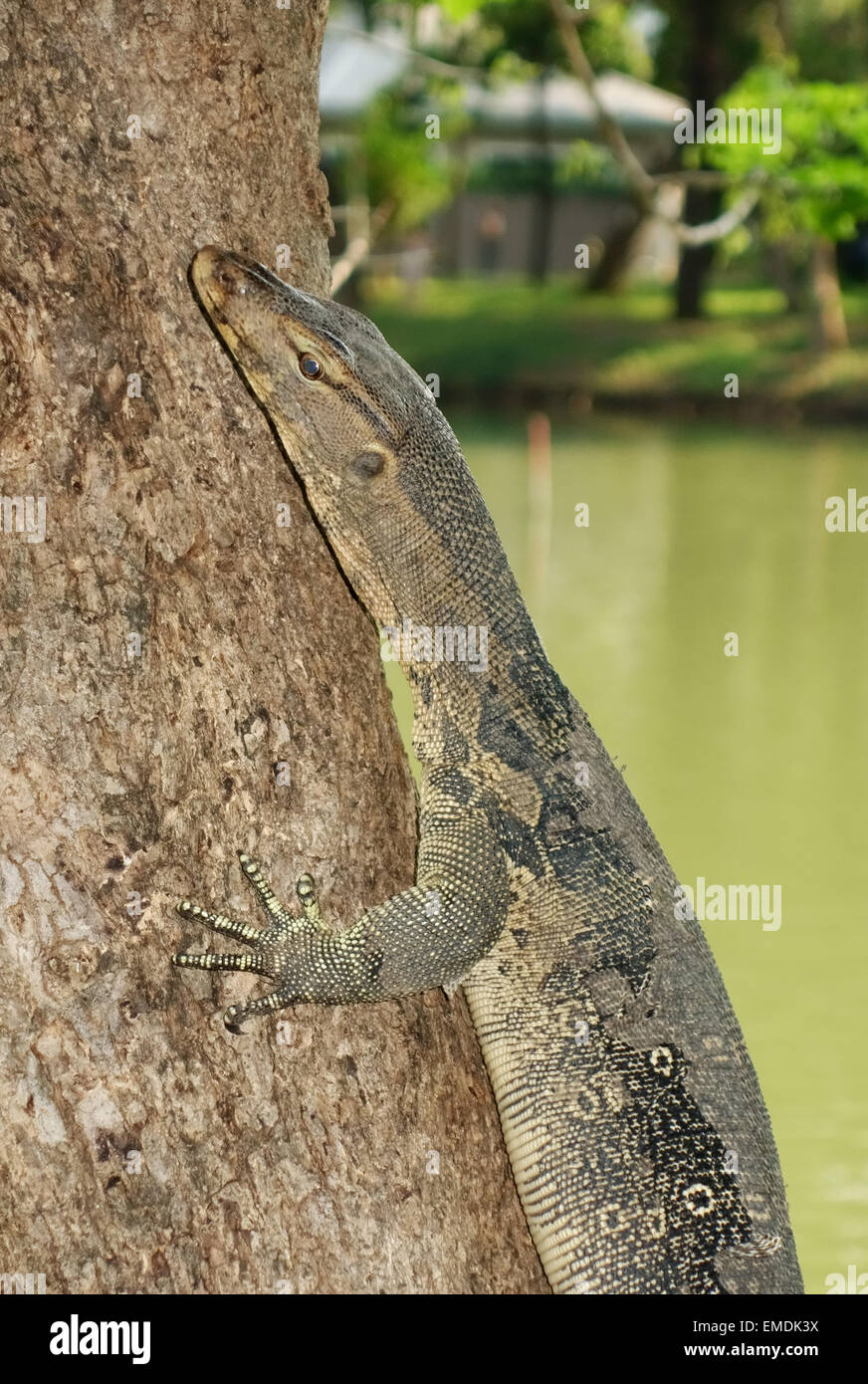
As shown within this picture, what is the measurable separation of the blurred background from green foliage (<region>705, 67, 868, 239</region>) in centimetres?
4

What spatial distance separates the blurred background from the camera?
9.31m

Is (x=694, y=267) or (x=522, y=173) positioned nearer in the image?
(x=694, y=267)

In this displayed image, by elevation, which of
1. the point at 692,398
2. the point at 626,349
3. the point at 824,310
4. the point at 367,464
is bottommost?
the point at 367,464

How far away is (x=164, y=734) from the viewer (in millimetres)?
2668

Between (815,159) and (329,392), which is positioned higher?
(815,159)

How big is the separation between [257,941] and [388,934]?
0.27 metres

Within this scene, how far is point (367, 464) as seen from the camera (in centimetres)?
311

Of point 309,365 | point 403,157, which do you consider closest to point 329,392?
point 309,365

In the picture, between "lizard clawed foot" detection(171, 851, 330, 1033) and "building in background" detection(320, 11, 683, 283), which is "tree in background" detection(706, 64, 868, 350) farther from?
"building in background" detection(320, 11, 683, 283)

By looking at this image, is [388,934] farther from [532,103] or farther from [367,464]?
[532,103]

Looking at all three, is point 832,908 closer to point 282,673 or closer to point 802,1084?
point 802,1084

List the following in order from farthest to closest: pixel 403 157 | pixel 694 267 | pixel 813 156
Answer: pixel 694 267 < pixel 403 157 < pixel 813 156

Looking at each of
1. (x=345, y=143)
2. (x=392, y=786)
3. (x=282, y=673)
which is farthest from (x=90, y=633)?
(x=345, y=143)

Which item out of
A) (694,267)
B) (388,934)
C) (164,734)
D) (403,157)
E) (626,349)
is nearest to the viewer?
(164,734)
